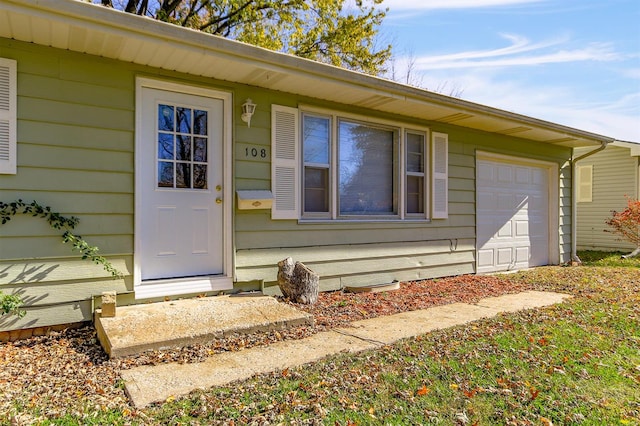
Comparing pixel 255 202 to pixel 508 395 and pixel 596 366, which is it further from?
pixel 596 366

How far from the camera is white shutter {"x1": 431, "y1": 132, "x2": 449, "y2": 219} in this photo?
20.5ft

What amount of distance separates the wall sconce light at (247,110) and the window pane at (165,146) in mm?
785

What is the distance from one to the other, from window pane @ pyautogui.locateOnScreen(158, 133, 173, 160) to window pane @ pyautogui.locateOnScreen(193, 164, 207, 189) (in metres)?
0.27

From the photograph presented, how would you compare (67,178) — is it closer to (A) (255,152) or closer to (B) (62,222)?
(B) (62,222)

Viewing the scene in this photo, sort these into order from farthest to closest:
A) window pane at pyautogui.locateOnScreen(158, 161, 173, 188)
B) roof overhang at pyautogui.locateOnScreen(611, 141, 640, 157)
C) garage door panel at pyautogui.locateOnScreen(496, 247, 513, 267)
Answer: roof overhang at pyautogui.locateOnScreen(611, 141, 640, 157)
garage door panel at pyautogui.locateOnScreen(496, 247, 513, 267)
window pane at pyautogui.locateOnScreen(158, 161, 173, 188)

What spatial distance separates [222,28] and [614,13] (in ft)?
30.3

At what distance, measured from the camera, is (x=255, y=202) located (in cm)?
441

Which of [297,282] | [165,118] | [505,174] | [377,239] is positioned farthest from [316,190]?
[505,174]

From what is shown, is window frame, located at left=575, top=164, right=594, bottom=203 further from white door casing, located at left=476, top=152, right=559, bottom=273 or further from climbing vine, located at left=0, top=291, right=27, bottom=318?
climbing vine, located at left=0, top=291, right=27, bottom=318

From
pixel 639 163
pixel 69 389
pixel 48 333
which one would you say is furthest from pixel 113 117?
pixel 639 163

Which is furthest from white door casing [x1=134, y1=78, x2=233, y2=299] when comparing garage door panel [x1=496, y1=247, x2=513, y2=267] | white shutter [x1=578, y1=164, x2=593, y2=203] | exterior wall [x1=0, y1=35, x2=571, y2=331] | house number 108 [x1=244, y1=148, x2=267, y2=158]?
white shutter [x1=578, y1=164, x2=593, y2=203]

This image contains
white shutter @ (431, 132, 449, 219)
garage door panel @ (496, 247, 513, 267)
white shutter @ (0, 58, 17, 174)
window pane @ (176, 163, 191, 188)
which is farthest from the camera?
garage door panel @ (496, 247, 513, 267)

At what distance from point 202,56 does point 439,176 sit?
394 centimetres

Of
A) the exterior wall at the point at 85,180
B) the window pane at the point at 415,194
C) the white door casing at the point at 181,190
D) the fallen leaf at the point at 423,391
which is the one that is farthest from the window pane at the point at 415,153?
the fallen leaf at the point at 423,391
